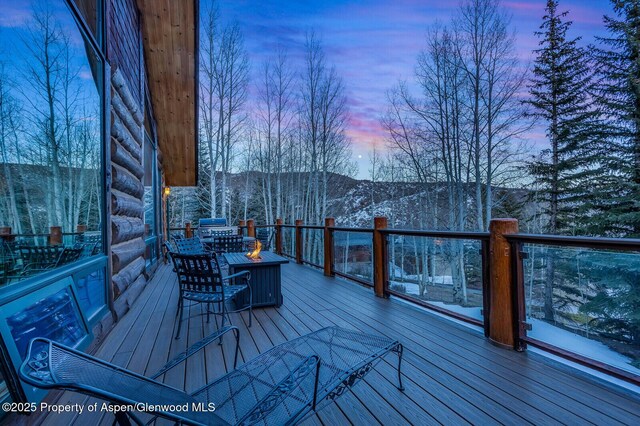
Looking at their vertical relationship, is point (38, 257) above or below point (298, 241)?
above

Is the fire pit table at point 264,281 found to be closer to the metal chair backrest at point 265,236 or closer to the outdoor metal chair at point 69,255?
the outdoor metal chair at point 69,255

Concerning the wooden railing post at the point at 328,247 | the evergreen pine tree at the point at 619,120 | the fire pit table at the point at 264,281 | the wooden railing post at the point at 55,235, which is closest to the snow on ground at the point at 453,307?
the fire pit table at the point at 264,281

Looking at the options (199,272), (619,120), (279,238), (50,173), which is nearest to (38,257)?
(50,173)

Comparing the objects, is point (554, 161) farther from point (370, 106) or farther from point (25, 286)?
point (25, 286)

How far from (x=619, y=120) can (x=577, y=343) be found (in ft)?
39.0

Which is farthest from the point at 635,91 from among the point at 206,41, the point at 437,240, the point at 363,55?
the point at 206,41

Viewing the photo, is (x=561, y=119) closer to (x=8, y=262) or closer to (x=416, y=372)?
(x=416, y=372)

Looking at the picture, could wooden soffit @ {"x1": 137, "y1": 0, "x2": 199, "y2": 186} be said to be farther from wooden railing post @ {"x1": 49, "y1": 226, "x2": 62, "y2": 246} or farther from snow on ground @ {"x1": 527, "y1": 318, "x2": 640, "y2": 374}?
snow on ground @ {"x1": 527, "y1": 318, "x2": 640, "y2": 374}

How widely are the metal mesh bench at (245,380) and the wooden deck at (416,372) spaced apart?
24 centimetres

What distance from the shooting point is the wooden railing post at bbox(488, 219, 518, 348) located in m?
2.59

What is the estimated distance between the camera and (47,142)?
2.29 metres

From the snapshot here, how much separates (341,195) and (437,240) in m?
14.6

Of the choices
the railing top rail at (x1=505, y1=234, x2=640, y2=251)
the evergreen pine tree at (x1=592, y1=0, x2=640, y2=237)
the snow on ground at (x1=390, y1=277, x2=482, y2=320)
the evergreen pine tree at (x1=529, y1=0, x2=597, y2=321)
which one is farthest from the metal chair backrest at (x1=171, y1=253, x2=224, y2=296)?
the evergreen pine tree at (x1=529, y1=0, x2=597, y2=321)

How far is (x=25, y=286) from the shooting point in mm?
1817
